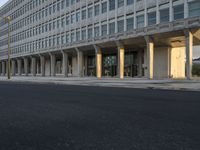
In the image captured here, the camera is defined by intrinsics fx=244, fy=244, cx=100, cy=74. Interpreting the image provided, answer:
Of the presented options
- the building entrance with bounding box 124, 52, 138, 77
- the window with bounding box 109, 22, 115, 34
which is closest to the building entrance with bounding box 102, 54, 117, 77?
the building entrance with bounding box 124, 52, 138, 77

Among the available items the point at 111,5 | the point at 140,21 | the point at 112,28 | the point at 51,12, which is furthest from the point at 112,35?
the point at 51,12

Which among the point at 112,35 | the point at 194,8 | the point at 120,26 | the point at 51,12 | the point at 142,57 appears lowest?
the point at 142,57

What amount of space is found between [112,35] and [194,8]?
44.4 ft

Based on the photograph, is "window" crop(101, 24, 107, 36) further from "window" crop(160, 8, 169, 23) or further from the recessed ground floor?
"window" crop(160, 8, 169, 23)

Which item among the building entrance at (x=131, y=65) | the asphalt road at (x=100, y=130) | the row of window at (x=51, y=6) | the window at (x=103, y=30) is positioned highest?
the row of window at (x=51, y=6)

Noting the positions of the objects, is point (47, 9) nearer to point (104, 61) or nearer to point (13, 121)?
point (104, 61)

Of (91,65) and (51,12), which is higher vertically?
(51,12)

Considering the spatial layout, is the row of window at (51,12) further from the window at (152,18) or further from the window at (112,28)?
the window at (152,18)

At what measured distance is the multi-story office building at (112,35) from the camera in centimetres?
3177

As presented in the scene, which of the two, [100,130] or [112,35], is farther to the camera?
[112,35]

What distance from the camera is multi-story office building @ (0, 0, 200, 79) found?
31766 millimetres

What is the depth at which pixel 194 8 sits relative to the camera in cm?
2948

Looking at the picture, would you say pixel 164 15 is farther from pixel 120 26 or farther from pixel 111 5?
pixel 111 5

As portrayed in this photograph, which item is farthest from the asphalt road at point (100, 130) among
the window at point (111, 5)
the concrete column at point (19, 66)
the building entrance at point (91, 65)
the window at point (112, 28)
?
the concrete column at point (19, 66)
